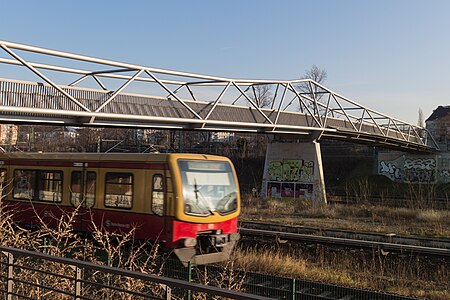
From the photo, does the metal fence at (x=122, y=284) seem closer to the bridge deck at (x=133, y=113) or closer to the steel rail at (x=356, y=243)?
the steel rail at (x=356, y=243)

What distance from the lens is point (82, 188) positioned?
1348cm

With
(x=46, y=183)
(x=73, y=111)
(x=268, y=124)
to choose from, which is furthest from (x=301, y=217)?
(x=46, y=183)

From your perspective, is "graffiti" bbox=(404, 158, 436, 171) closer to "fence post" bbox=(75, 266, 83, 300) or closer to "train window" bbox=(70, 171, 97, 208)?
"train window" bbox=(70, 171, 97, 208)

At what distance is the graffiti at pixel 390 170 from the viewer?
52.3m

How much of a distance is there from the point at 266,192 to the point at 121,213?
26622mm

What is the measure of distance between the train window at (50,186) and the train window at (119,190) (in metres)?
1.87

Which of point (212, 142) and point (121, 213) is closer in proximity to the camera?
point (121, 213)

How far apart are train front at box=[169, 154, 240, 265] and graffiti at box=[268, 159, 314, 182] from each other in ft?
78.2

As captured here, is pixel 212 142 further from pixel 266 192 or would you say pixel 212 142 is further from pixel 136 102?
pixel 136 102

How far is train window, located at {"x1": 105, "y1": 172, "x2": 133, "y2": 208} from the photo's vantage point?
1252cm

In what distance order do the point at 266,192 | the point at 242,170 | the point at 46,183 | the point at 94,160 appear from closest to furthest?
the point at 94,160 → the point at 46,183 → the point at 266,192 → the point at 242,170

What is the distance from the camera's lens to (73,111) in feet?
63.9

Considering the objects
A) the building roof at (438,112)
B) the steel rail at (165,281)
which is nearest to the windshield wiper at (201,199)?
the steel rail at (165,281)

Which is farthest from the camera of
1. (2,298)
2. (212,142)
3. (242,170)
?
(212,142)
